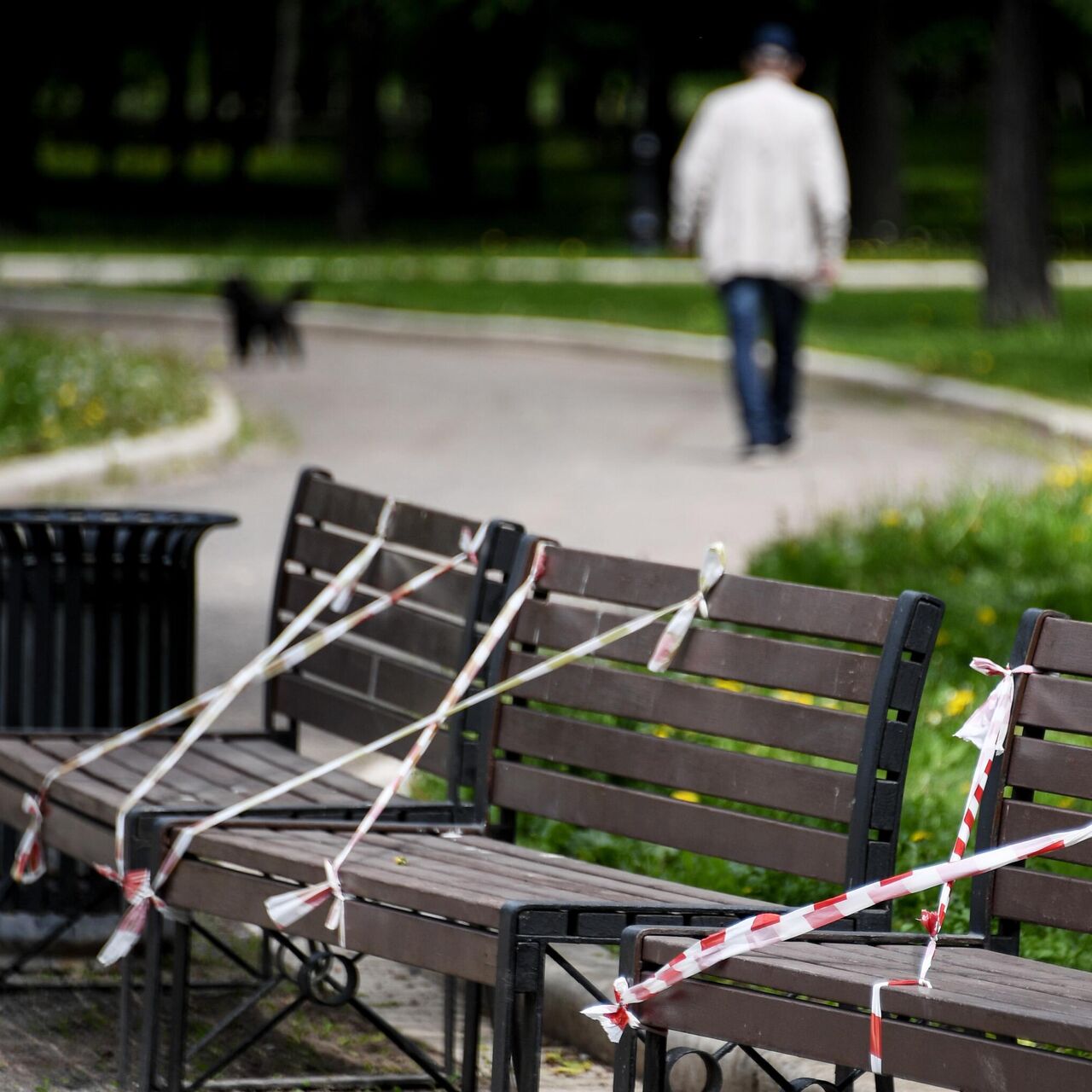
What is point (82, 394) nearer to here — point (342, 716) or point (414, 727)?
point (342, 716)

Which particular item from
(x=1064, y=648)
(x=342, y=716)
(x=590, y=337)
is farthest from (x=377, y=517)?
(x=590, y=337)

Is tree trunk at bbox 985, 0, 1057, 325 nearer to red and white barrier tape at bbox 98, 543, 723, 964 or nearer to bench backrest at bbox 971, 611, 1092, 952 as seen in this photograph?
red and white barrier tape at bbox 98, 543, 723, 964

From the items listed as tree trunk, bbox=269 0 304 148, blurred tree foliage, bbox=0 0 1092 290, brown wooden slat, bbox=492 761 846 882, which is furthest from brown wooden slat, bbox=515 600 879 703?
tree trunk, bbox=269 0 304 148

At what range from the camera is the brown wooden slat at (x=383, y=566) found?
14.9ft

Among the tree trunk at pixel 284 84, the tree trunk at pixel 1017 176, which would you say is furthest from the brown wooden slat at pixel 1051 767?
the tree trunk at pixel 284 84

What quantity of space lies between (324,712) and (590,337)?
577 inches

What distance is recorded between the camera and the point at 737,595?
391 cm

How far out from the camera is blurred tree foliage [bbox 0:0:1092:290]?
36.5 metres

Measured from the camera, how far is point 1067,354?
53.0 feet

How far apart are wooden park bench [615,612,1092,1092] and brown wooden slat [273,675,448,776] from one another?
1290 mm

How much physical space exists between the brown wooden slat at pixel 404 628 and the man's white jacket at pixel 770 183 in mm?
6933

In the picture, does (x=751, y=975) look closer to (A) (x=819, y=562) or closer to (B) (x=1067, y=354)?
(A) (x=819, y=562)

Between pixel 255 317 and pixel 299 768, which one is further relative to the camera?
pixel 255 317

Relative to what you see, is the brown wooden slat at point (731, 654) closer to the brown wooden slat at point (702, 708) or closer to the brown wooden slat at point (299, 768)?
the brown wooden slat at point (702, 708)
